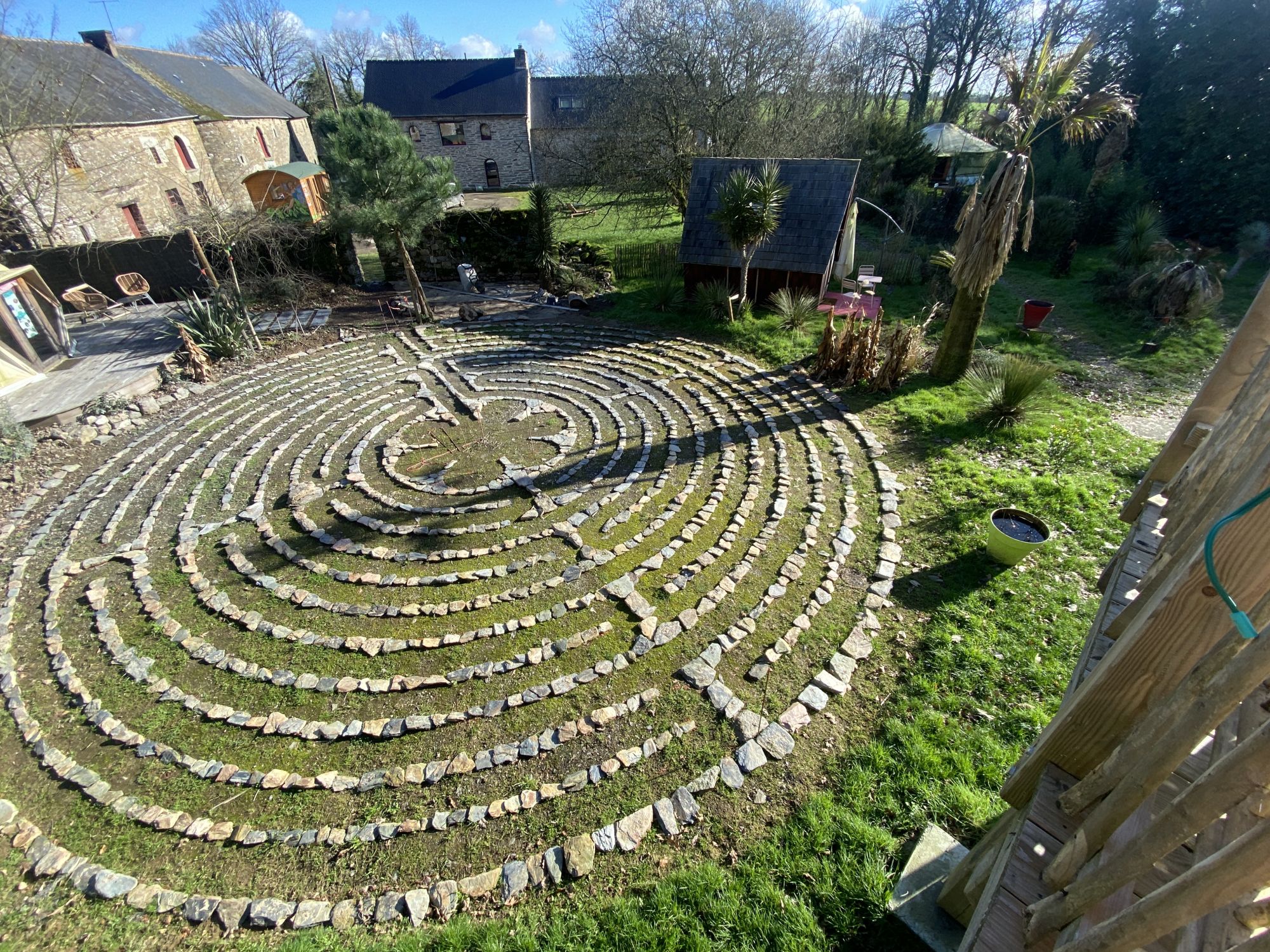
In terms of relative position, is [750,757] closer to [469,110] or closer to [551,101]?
[469,110]

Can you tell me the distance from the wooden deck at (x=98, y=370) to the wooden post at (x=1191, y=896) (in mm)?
14822

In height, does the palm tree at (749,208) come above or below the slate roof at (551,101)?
below

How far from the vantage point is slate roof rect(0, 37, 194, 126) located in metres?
17.8

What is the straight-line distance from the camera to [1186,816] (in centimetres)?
130

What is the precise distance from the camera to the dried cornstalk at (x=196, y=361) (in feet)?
39.3

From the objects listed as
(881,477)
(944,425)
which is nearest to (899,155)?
(944,425)

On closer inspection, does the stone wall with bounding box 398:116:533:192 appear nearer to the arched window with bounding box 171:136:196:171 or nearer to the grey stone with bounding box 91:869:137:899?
the arched window with bounding box 171:136:196:171

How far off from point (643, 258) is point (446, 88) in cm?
2963

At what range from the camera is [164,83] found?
93.0 feet

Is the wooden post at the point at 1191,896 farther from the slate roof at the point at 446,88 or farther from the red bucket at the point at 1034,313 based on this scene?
the slate roof at the point at 446,88

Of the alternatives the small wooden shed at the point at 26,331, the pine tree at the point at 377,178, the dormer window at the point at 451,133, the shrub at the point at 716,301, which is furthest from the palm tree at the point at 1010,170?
the dormer window at the point at 451,133

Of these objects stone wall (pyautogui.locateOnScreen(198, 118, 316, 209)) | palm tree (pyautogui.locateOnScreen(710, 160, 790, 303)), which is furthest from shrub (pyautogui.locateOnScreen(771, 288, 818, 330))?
stone wall (pyautogui.locateOnScreen(198, 118, 316, 209))

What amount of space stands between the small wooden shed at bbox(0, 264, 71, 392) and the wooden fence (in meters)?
14.5

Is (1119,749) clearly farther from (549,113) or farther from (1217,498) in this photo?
(549,113)
